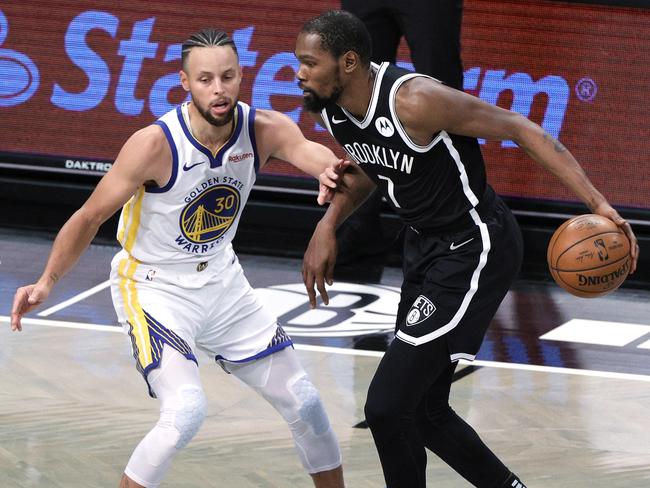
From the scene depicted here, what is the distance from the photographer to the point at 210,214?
461 centimetres

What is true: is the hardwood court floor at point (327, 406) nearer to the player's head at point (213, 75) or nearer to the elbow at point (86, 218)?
the elbow at point (86, 218)

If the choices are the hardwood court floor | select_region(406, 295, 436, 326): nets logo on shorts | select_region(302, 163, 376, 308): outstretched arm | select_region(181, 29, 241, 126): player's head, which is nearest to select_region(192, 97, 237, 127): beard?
select_region(181, 29, 241, 126): player's head

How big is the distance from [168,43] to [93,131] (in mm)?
760

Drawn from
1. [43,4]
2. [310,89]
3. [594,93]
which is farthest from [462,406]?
[43,4]

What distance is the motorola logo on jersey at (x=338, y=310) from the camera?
22.8ft

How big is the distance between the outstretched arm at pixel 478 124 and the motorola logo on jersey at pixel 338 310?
105 inches

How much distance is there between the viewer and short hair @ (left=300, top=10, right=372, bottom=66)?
434 cm

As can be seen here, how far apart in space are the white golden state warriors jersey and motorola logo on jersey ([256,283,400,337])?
225 cm

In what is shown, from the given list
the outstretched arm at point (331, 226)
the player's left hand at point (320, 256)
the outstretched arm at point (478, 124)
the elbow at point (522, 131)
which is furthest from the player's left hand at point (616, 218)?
the player's left hand at point (320, 256)

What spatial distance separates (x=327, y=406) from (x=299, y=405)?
1.33 meters

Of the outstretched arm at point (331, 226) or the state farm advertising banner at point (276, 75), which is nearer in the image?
the outstretched arm at point (331, 226)

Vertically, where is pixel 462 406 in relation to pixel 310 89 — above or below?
below

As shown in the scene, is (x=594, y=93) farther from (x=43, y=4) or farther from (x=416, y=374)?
(x=416, y=374)

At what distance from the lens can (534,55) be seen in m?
8.05
